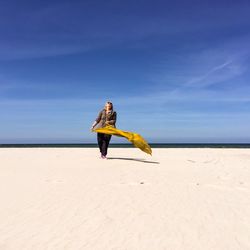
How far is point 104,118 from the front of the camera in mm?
13539
